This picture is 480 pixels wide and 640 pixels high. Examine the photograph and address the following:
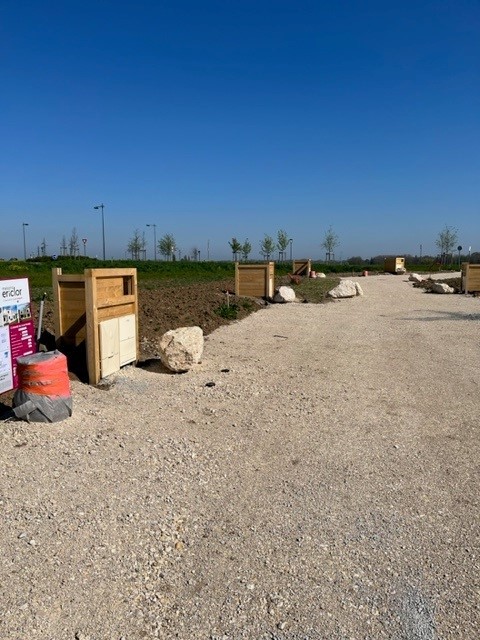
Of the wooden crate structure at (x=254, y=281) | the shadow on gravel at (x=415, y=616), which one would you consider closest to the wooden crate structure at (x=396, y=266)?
the wooden crate structure at (x=254, y=281)

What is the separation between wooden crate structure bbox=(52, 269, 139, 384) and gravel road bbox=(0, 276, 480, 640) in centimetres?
35

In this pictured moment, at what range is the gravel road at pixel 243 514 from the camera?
110 inches

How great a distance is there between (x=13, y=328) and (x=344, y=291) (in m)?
17.5

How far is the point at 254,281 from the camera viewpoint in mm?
19547

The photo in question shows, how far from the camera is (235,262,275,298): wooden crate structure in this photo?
1938 centimetres

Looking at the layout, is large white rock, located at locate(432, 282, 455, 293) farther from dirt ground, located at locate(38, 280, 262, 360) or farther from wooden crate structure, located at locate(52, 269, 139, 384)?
wooden crate structure, located at locate(52, 269, 139, 384)

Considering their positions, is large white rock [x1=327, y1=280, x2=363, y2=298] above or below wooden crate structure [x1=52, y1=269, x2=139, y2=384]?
below

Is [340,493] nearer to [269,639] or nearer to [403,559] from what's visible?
[403,559]

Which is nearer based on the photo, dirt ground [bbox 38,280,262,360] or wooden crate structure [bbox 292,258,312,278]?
dirt ground [bbox 38,280,262,360]

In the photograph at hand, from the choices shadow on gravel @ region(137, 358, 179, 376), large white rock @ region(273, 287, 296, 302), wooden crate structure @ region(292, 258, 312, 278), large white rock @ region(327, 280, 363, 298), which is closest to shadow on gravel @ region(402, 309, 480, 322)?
large white rock @ region(273, 287, 296, 302)

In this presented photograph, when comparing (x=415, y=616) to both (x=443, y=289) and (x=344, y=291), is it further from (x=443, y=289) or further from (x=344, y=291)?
(x=443, y=289)

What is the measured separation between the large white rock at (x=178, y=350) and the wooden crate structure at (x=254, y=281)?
11365 mm

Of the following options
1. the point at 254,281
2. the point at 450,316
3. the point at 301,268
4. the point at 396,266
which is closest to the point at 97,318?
the point at 450,316

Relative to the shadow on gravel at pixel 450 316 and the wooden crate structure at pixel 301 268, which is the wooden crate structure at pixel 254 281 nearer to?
the shadow on gravel at pixel 450 316
